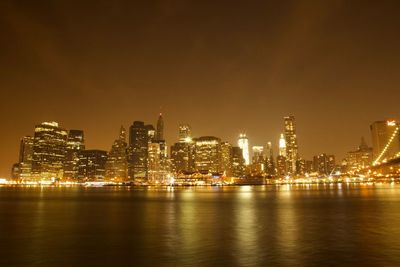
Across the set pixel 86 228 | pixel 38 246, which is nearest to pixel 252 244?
pixel 38 246

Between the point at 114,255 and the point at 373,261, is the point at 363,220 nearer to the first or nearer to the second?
the point at 373,261

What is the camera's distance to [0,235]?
31.4 meters

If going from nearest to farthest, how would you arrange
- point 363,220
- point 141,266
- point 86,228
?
point 141,266, point 86,228, point 363,220

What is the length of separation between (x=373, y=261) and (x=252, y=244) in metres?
7.59

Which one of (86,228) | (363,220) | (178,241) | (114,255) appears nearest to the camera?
(114,255)

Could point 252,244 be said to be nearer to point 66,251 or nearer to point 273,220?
point 66,251

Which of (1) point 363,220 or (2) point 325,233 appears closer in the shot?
(2) point 325,233

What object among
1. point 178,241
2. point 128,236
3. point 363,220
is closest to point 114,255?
point 178,241

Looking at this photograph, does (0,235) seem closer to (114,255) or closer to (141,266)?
(114,255)

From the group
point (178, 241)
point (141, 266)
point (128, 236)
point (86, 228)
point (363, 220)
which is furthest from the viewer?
point (363, 220)

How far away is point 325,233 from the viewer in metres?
30.8

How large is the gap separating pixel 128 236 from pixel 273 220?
16.4 meters

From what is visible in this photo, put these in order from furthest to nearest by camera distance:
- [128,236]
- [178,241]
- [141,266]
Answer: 1. [128,236]
2. [178,241]
3. [141,266]

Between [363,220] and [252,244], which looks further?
[363,220]
